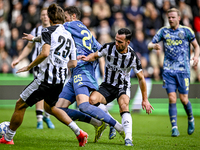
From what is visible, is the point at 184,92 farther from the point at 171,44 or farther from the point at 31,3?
the point at 31,3

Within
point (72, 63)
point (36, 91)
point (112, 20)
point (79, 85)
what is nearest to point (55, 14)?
point (72, 63)

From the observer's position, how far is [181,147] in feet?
18.1

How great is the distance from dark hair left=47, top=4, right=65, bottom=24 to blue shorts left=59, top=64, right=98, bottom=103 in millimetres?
1074

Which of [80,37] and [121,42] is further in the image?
[80,37]

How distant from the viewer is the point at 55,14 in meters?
5.12

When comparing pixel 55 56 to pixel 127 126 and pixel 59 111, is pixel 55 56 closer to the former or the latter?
pixel 59 111

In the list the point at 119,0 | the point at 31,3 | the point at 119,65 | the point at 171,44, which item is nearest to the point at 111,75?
the point at 119,65

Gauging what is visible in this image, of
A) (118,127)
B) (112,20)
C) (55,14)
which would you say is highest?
(112,20)

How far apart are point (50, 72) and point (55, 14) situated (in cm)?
85

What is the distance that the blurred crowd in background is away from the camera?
1289 cm

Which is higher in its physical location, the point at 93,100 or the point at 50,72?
the point at 50,72

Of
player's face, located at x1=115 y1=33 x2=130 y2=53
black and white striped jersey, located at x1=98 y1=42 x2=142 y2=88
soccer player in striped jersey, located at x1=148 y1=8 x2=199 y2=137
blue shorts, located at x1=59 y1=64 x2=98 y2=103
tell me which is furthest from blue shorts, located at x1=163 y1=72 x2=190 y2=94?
player's face, located at x1=115 y1=33 x2=130 y2=53

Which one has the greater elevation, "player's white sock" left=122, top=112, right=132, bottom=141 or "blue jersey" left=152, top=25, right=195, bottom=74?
"blue jersey" left=152, top=25, right=195, bottom=74

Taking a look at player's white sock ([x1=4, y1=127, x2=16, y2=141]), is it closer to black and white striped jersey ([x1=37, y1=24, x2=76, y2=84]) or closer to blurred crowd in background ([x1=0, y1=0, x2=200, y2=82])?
black and white striped jersey ([x1=37, y1=24, x2=76, y2=84])
